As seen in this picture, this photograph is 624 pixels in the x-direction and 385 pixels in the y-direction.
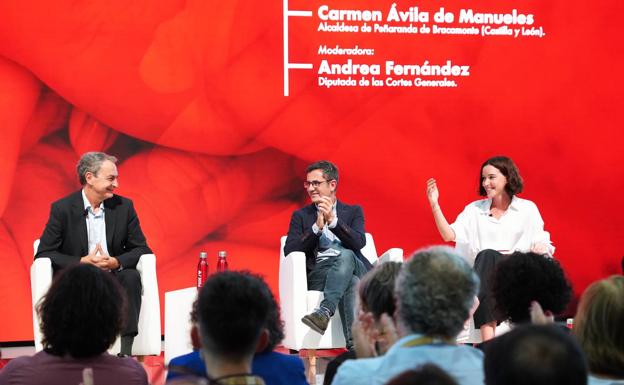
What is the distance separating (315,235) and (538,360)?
394cm

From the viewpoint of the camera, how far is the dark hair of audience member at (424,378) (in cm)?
124

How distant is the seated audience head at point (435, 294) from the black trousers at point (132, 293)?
302cm

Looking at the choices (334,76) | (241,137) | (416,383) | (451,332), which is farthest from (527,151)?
(416,383)

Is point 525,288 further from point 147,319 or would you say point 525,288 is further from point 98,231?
point 98,231

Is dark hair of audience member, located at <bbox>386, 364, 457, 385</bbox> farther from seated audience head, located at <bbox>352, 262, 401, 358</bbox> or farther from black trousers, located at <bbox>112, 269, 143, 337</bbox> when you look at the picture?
black trousers, located at <bbox>112, 269, 143, 337</bbox>

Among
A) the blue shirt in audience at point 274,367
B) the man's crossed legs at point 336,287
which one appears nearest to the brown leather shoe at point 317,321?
the man's crossed legs at point 336,287

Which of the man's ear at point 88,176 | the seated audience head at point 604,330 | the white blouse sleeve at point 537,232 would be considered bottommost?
the seated audience head at point 604,330

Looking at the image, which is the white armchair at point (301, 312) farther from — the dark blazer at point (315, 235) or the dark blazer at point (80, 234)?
the dark blazer at point (80, 234)

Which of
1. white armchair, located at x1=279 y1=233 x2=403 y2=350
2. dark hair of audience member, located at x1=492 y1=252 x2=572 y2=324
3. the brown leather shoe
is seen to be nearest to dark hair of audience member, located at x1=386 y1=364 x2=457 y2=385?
dark hair of audience member, located at x1=492 y1=252 x2=572 y2=324

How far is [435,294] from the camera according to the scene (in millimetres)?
2131

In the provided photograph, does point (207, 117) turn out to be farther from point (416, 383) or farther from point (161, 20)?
point (416, 383)

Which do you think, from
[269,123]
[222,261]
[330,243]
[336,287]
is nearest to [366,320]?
[336,287]

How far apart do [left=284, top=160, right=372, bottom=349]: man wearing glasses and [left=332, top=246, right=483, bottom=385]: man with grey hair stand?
2922 millimetres

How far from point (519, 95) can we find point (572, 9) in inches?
30.0
